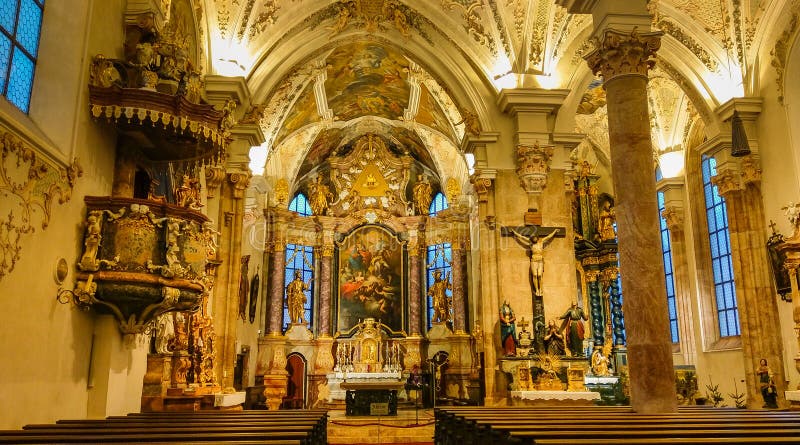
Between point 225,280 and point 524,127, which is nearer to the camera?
point 225,280

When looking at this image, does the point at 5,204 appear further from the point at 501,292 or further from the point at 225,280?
the point at 501,292

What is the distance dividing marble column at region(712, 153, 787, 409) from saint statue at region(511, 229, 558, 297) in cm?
387


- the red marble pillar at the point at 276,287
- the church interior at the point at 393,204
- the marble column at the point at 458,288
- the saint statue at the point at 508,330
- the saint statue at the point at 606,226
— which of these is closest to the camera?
the church interior at the point at 393,204

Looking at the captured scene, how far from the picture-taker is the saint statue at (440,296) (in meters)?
22.5

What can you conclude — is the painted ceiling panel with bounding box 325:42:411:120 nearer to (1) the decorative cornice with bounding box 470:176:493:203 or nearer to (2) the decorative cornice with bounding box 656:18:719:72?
(1) the decorative cornice with bounding box 470:176:493:203

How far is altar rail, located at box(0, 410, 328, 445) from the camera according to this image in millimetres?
4391

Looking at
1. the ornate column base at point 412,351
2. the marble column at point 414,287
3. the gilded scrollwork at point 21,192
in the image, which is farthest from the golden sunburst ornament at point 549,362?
the gilded scrollwork at point 21,192

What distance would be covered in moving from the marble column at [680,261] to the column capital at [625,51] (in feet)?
37.2

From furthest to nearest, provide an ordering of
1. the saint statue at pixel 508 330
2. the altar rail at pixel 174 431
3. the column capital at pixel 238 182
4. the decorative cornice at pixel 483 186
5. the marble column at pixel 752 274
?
the decorative cornice at pixel 483 186 → the column capital at pixel 238 182 → the saint statue at pixel 508 330 → the marble column at pixel 752 274 → the altar rail at pixel 174 431

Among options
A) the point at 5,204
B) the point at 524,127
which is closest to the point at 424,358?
the point at 524,127

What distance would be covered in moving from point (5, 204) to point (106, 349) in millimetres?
2536

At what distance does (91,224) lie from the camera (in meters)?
7.37

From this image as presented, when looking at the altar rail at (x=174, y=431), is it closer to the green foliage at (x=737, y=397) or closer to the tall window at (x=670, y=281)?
the green foliage at (x=737, y=397)

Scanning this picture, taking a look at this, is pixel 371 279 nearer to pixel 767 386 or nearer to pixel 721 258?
pixel 721 258
